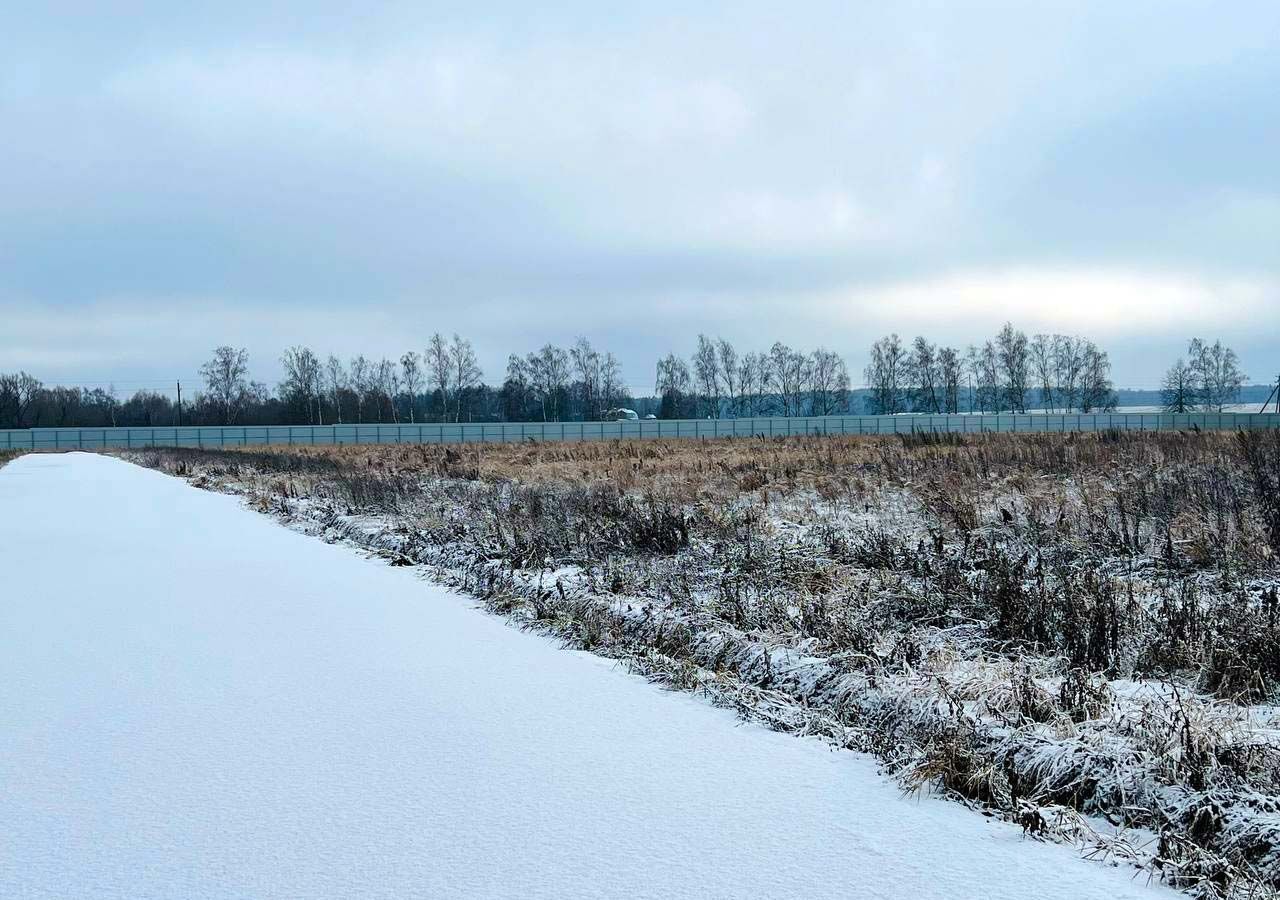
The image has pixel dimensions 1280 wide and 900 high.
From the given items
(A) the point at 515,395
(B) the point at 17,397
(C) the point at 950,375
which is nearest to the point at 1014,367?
(C) the point at 950,375

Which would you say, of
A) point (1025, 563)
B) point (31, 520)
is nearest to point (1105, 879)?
point (1025, 563)

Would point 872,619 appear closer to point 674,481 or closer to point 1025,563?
point 1025,563

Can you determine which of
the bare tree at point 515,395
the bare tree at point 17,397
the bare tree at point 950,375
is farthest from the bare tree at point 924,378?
the bare tree at point 17,397

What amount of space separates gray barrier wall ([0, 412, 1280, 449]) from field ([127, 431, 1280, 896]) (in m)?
53.0

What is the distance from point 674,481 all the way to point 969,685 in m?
11.8

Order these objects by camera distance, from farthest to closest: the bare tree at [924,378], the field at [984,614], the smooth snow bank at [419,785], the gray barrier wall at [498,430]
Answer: the bare tree at [924,378] < the gray barrier wall at [498,430] < the field at [984,614] < the smooth snow bank at [419,785]

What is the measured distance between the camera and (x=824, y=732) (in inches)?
169

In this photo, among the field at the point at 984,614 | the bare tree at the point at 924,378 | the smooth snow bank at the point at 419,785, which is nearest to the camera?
the smooth snow bank at the point at 419,785

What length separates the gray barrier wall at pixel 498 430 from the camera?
67188mm

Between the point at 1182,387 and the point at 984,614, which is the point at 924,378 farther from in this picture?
the point at 984,614

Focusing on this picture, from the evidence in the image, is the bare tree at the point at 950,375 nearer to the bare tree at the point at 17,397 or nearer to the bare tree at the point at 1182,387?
the bare tree at the point at 1182,387

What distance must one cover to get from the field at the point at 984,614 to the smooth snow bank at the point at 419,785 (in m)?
0.31

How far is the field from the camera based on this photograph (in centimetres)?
337

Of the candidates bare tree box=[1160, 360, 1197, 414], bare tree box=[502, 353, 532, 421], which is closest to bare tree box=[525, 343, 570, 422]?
bare tree box=[502, 353, 532, 421]
